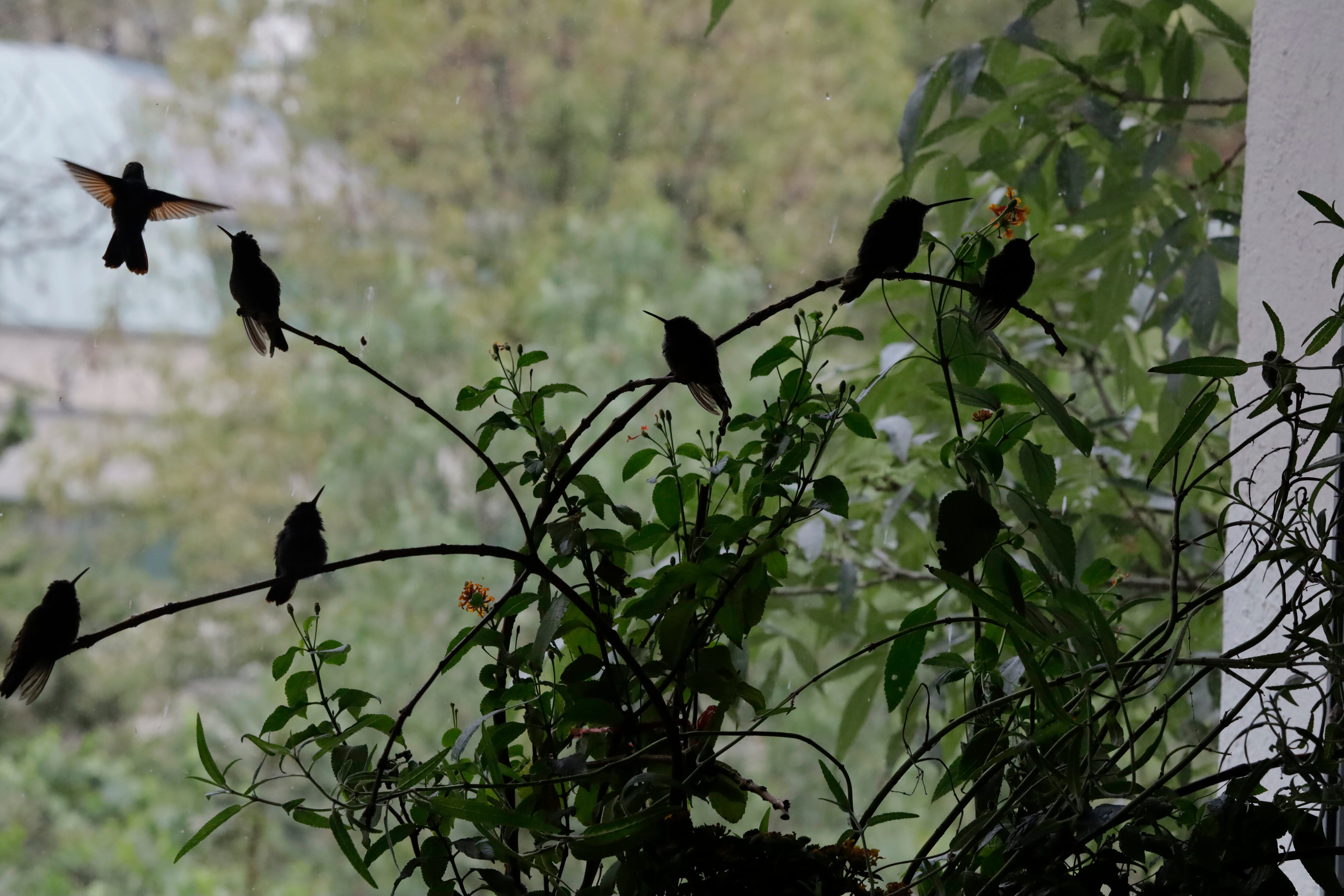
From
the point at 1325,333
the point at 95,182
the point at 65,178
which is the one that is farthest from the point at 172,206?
the point at 65,178

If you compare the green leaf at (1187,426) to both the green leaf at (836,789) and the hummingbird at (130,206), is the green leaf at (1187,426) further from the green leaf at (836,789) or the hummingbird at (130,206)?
the hummingbird at (130,206)

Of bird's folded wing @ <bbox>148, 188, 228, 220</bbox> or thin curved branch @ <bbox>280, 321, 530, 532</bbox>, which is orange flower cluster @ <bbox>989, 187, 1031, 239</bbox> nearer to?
thin curved branch @ <bbox>280, 321, 530, 532</bbox>

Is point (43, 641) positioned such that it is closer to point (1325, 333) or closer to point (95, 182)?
point (95, 182)

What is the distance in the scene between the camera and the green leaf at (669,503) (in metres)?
0.44

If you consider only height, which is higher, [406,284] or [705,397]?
[406,284]

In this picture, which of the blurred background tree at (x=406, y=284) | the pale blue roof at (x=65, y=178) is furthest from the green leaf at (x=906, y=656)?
the pale blue roof at (x=65, y=178)

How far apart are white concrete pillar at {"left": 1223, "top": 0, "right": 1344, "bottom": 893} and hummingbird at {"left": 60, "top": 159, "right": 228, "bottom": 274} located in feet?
1.66

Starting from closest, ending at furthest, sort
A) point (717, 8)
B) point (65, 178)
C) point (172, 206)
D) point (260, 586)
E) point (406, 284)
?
point (260, 586)
point (172, 206)
point (717, 8)
point (65, 178)
point (406, 284)

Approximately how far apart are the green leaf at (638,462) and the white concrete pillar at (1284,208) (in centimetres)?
29

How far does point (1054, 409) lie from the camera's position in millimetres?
376

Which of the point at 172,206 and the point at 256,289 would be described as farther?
the point at 172,206

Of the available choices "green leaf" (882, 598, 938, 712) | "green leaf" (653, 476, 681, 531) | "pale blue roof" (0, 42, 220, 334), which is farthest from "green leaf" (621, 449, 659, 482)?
"pale blue roof" (0, 42, 220, 334)

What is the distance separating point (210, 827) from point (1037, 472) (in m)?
0.32

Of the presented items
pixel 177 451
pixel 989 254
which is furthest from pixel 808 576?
pixel 177 451
